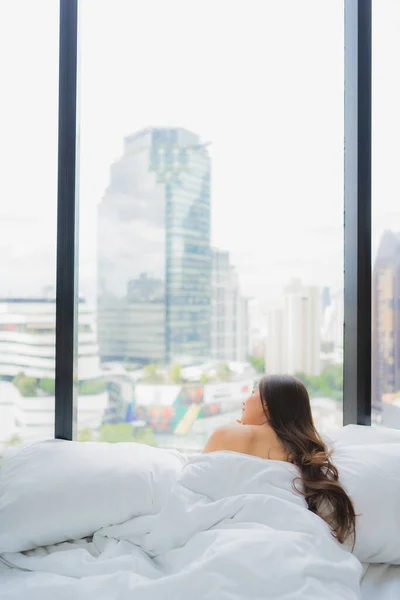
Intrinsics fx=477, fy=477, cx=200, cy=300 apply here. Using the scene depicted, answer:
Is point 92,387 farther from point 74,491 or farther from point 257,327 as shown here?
point 257,327

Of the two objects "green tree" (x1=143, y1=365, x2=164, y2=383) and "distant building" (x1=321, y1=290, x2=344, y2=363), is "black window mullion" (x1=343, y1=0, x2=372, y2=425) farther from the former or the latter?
"green tree" (x1=143, y1=365, x2=164, y2=383)

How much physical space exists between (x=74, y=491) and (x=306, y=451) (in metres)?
0.66

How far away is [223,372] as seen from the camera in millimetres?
1843

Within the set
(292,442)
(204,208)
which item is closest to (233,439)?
(292,442)

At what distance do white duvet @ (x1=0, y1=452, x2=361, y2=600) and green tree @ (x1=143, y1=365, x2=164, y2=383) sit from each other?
0.54 metres

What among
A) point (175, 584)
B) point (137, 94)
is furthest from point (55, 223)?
point (175, 584)

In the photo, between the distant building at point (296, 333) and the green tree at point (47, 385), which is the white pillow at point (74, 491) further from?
the distant building at point (296, 333)

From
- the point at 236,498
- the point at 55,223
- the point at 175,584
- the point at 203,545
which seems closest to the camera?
the point at 175,584

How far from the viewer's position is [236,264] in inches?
71.6

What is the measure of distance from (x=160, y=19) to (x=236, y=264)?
973mm

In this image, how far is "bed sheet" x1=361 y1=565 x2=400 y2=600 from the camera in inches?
44.3

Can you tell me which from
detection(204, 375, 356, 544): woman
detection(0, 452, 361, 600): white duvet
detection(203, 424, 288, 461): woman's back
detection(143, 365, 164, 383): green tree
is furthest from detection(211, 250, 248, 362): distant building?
detection(0, 452, 361, 600): white duvet

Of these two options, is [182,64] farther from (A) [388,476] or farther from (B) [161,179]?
(A) [388,476]

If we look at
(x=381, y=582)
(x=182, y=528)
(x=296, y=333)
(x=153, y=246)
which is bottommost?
(x=381, y=582)
